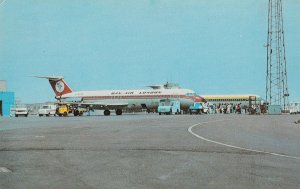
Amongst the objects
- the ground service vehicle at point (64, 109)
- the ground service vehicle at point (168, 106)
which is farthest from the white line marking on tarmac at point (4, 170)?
the ground service vehicle at point (64, 109)

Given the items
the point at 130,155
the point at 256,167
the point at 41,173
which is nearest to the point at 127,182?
the point at 41,173

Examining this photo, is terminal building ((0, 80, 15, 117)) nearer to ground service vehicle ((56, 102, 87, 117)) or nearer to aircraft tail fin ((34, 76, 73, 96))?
aircraft tail fin ((34, 76, 73, 96))

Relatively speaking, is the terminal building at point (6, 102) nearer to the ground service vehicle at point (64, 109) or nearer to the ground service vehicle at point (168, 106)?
the ground service vehicle at point (64, 109)

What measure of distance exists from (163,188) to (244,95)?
10118 centimetres

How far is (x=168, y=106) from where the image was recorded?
64438 millimetres

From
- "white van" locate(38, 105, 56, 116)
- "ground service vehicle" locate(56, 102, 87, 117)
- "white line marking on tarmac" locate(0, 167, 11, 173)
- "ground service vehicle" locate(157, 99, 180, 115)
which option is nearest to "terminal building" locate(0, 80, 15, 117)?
"white van" locate(38, 105, 56, 116)

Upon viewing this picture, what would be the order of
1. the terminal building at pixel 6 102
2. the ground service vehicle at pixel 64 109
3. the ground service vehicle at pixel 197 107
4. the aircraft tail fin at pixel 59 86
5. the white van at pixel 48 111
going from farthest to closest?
the terminal building at pixel 6 102 → the aircraft tail fin at pixel 59 86 → the white van at pixel 48 111 → the ground service vehicle at pixel 64 109 → the ground service vehicle at pixel 197 107

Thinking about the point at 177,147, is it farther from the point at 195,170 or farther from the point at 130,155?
the point at 195,170

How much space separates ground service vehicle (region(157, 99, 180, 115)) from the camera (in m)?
64.3

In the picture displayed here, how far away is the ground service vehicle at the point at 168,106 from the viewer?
64.3 meters

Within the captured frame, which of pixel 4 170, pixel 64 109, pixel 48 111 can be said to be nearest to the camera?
pixel 4 170

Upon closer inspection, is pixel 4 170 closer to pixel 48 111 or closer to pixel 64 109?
pixel 64 109

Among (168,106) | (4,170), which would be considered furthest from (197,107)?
(4,170)

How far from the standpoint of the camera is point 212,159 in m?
11.1
